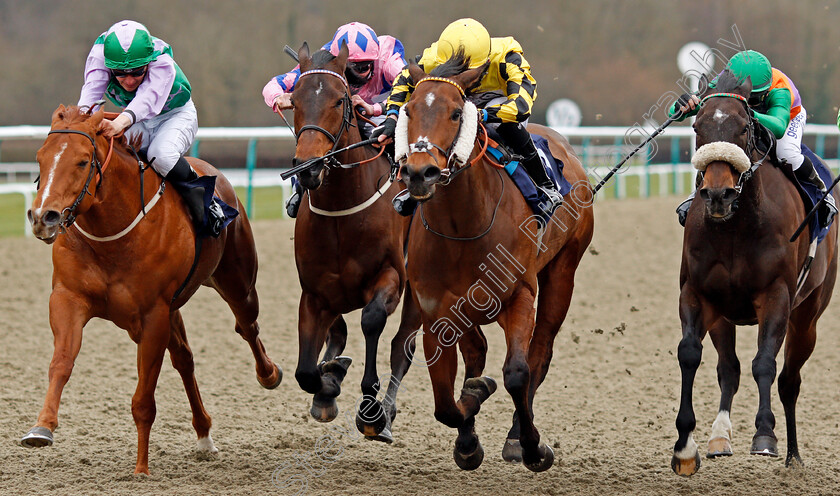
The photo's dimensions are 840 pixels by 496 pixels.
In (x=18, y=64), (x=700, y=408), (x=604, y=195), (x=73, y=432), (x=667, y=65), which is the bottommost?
(x=73, y=432)

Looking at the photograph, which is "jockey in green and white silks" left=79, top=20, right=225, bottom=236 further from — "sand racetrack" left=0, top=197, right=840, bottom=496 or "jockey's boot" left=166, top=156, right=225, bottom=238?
"sand racetrack" left=0, top=197, right=840, bottom=496

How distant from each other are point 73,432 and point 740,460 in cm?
355

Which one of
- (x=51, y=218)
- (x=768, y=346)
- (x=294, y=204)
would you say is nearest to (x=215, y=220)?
(x=294, y=204)

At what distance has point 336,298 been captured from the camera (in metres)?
5.11

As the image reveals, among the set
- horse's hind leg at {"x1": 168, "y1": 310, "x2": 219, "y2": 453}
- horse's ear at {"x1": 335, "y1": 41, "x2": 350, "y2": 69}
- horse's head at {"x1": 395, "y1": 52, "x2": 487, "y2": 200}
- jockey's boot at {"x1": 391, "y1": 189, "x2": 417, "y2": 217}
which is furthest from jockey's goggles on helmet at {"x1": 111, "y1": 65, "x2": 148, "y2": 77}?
horse's head at {"x1": 395, "y1": 52, "x2": 487, "y2": 200}

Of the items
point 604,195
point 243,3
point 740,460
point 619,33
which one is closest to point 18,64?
point 243,3

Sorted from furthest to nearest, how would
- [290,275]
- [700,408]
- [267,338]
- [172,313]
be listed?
[290,275] → [267,338] → [700,408] → [172,313]

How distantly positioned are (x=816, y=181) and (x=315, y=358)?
252cm

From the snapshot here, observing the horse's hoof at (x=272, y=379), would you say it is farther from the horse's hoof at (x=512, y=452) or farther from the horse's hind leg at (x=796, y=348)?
the horse's hind leg at (x=796, y=348)

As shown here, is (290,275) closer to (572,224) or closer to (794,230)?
(572,224)

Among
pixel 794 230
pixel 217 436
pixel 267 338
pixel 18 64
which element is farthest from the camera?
pixel 18 64

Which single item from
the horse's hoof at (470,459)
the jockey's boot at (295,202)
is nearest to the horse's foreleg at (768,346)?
the horse's hoof at (470,459)

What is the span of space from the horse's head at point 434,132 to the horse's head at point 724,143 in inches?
40.3

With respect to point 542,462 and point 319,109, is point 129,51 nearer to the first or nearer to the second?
point 319,109
